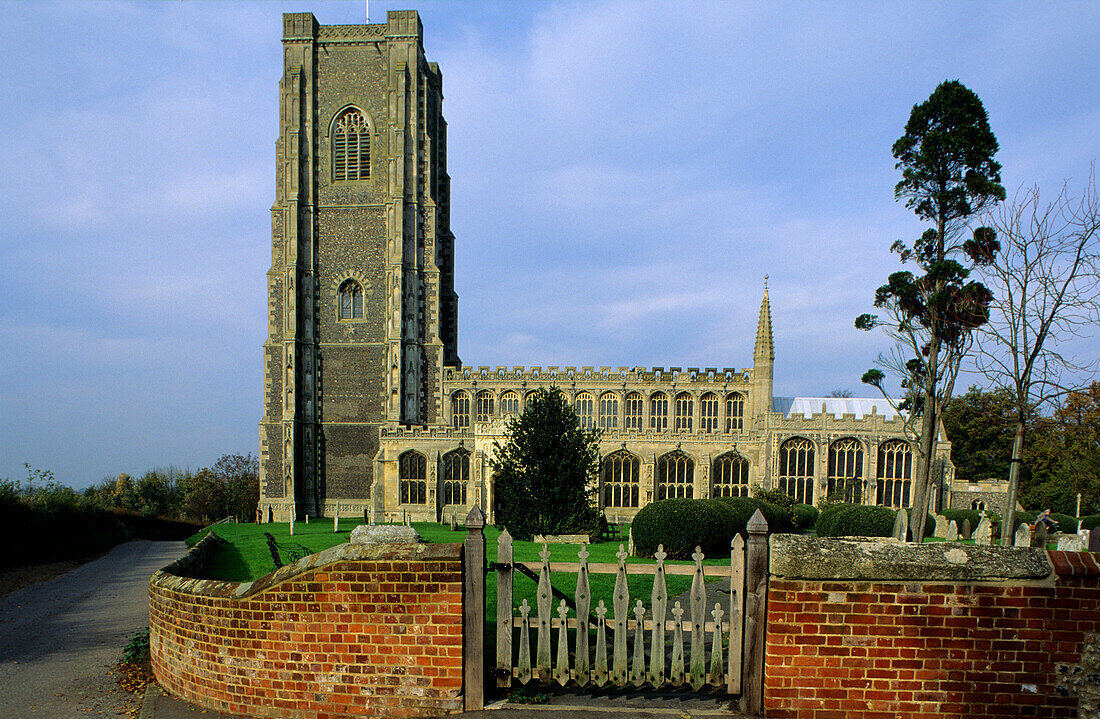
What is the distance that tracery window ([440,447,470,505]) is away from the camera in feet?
111

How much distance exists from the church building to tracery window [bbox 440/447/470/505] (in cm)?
10

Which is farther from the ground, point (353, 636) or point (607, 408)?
point (353, 636)

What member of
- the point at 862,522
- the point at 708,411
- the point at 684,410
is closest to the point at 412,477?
the point at 684,410

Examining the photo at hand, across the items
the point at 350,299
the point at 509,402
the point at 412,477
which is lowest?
the point at 412,477

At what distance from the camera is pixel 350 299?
37.3 m

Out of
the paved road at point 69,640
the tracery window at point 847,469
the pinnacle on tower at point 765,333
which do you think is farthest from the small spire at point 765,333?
the paved road at point 69,640

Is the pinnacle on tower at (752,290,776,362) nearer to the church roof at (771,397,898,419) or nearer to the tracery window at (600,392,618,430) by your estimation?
the church roof at (771,397,898,419)

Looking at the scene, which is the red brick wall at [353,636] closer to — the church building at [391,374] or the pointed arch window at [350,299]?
the church building at [391,374]

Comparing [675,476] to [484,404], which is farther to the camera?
[484,404]

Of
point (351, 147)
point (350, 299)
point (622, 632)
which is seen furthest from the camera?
point (351, 147)

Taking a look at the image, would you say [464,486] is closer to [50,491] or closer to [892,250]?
[50,491]

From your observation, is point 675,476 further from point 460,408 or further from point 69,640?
point 69,640

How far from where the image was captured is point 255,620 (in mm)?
A: 5531

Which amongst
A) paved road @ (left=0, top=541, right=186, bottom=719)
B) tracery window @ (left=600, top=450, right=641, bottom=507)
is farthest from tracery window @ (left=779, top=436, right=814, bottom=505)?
paved road @ (left=0, top=541, right=186, bottom=719)
